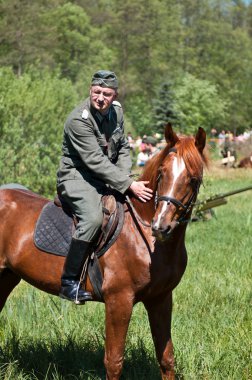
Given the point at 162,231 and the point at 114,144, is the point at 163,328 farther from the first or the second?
the point at 114,144

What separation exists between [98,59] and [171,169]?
50321 mm

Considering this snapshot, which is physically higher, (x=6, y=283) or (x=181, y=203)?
(x=181, y=203)

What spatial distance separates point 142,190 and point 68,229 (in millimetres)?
797

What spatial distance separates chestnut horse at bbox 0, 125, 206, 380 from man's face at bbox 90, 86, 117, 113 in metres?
0.61

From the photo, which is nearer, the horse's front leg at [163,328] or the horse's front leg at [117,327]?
the horse's front leg at [117,327]

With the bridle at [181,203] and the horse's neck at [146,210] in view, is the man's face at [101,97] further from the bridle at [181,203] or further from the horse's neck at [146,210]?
the horse's neck at [146,210]

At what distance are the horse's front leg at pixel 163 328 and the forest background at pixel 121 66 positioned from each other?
14.0 meters

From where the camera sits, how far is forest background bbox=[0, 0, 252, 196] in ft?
66.4

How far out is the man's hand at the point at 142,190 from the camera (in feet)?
15.1

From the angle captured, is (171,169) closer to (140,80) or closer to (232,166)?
(232,166)

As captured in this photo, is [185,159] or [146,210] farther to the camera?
[146,210]

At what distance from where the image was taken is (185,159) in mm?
4230

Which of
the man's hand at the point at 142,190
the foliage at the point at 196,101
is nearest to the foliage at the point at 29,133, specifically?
the man's hand at the point at 142,190

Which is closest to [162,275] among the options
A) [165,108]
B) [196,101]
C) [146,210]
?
[146,210]
